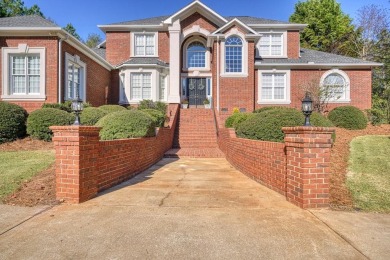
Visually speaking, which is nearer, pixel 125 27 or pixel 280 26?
pixel 280 26

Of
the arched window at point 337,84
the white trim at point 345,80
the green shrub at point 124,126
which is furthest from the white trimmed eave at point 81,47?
the arched window at point 337,84

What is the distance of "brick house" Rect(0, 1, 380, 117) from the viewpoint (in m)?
13.6

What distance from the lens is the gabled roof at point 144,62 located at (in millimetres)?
18766

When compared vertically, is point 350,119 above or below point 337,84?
below

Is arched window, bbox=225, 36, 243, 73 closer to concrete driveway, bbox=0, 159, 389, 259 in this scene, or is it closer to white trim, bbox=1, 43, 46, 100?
white trim, bbox=1, 43, 46, 100

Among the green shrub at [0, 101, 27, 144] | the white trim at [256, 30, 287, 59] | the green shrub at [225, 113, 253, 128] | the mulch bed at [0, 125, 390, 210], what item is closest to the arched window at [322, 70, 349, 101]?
the white trim at [256, 30, 287, 59]

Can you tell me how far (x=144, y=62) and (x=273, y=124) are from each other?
1305cm

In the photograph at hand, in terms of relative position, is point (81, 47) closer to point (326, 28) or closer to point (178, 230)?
point (178, 230)

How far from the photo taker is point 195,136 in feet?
46.3

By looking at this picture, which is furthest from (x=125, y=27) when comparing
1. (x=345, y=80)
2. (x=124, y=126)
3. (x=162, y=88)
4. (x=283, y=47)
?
(x=345, y=80)

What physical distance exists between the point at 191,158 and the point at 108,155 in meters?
5.52

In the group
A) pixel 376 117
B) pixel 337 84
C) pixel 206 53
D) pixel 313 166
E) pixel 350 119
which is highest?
pixel 206 53

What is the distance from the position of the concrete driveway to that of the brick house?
11.1 m

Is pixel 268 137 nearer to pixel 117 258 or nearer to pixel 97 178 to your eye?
pixel 97 178
